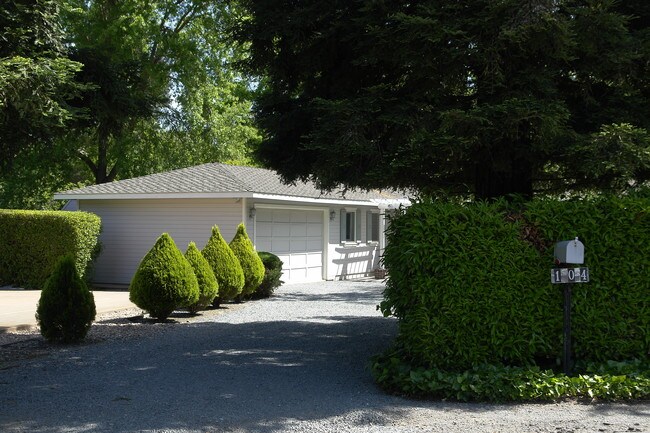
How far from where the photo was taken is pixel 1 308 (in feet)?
47.9

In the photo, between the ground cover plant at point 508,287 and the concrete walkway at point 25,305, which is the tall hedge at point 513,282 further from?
the concrete walkway at point 25,305

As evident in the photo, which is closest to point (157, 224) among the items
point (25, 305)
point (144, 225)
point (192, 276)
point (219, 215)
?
point (144, 225)

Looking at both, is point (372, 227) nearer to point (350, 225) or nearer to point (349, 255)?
point (350, 225)

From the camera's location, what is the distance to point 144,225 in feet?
68.8

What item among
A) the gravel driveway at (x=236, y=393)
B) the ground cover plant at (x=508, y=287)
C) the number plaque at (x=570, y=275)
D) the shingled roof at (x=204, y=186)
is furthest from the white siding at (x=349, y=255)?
the number plaque at (x=570, y=275)

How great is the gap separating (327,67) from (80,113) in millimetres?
3738

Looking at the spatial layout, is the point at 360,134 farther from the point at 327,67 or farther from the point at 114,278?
the point at 114,278

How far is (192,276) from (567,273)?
7637mm

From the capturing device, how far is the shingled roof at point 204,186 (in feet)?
64.1

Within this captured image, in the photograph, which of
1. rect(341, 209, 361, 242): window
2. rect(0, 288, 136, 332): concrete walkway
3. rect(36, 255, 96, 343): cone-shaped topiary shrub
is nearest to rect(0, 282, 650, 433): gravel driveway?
rect(36, 255, 96, 343): cone-shaped topiary shrub

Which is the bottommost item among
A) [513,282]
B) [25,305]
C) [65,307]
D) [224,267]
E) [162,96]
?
[25,305]

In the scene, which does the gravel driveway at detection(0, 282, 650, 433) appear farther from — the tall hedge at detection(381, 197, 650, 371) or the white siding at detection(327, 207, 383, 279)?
the white siding at detection(327, 207, 383, 279)

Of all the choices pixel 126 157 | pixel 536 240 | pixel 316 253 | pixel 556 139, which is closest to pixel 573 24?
pixel 556 139

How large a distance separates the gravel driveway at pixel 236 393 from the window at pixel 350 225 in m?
12.4
